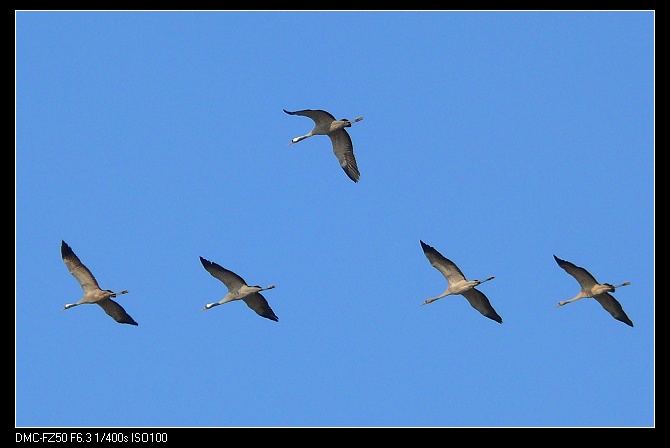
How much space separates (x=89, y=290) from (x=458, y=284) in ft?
31.7

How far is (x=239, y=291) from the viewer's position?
134 feet

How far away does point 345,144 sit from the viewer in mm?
42656

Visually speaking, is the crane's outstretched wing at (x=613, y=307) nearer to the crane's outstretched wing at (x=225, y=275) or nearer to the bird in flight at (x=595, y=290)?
the bird in flight at (x=595, y=290)

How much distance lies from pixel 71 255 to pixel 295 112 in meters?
6.84

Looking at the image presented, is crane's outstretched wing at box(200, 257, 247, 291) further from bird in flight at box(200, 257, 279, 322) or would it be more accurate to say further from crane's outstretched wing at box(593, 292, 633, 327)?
crane's outstretched wing at box(593, 292, 633, 327)

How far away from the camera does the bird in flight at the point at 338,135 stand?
40938 mm

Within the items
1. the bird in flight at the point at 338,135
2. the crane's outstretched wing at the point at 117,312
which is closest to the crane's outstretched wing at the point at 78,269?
the crane's outstretched wing at the point at 117,312
